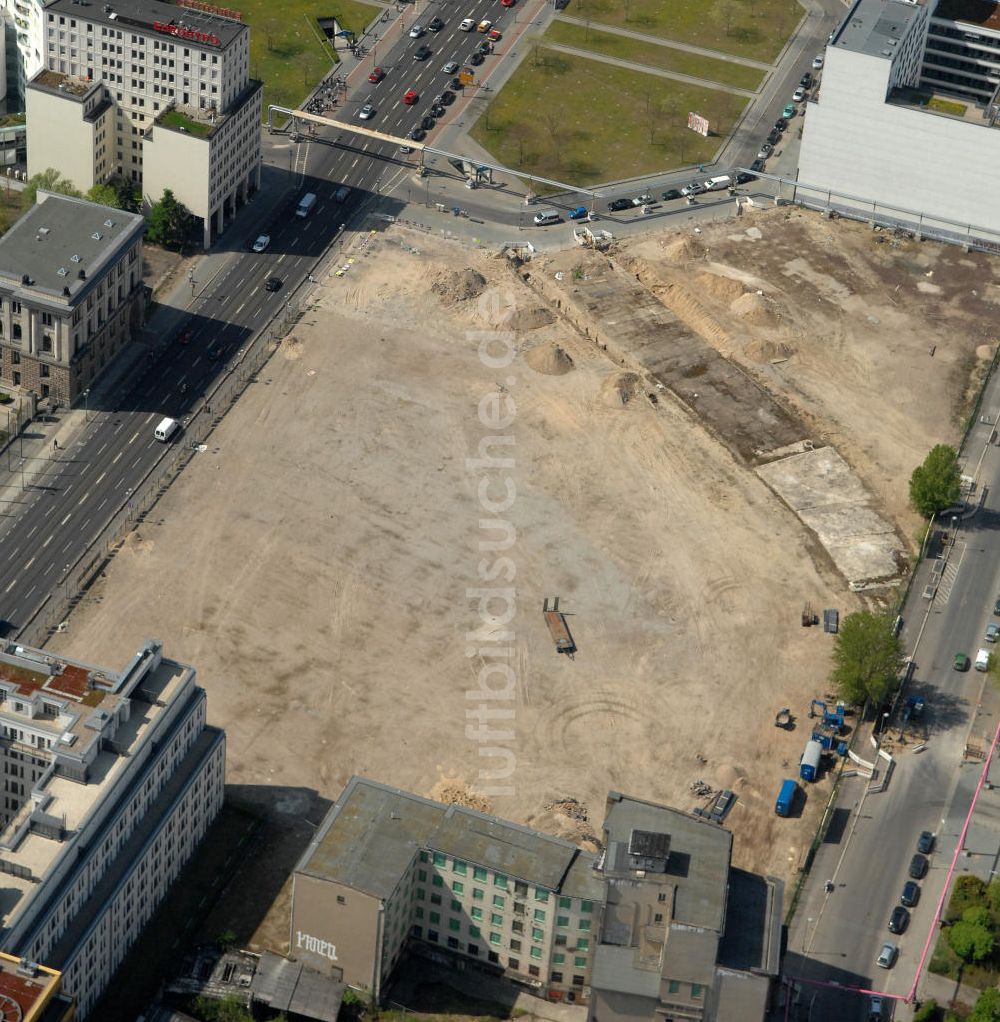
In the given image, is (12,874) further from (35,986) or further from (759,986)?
(759,986)

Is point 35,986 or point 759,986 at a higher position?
point 759,986

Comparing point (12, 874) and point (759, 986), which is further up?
point (759, 986)

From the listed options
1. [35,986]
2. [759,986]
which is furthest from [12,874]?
[759,986]
